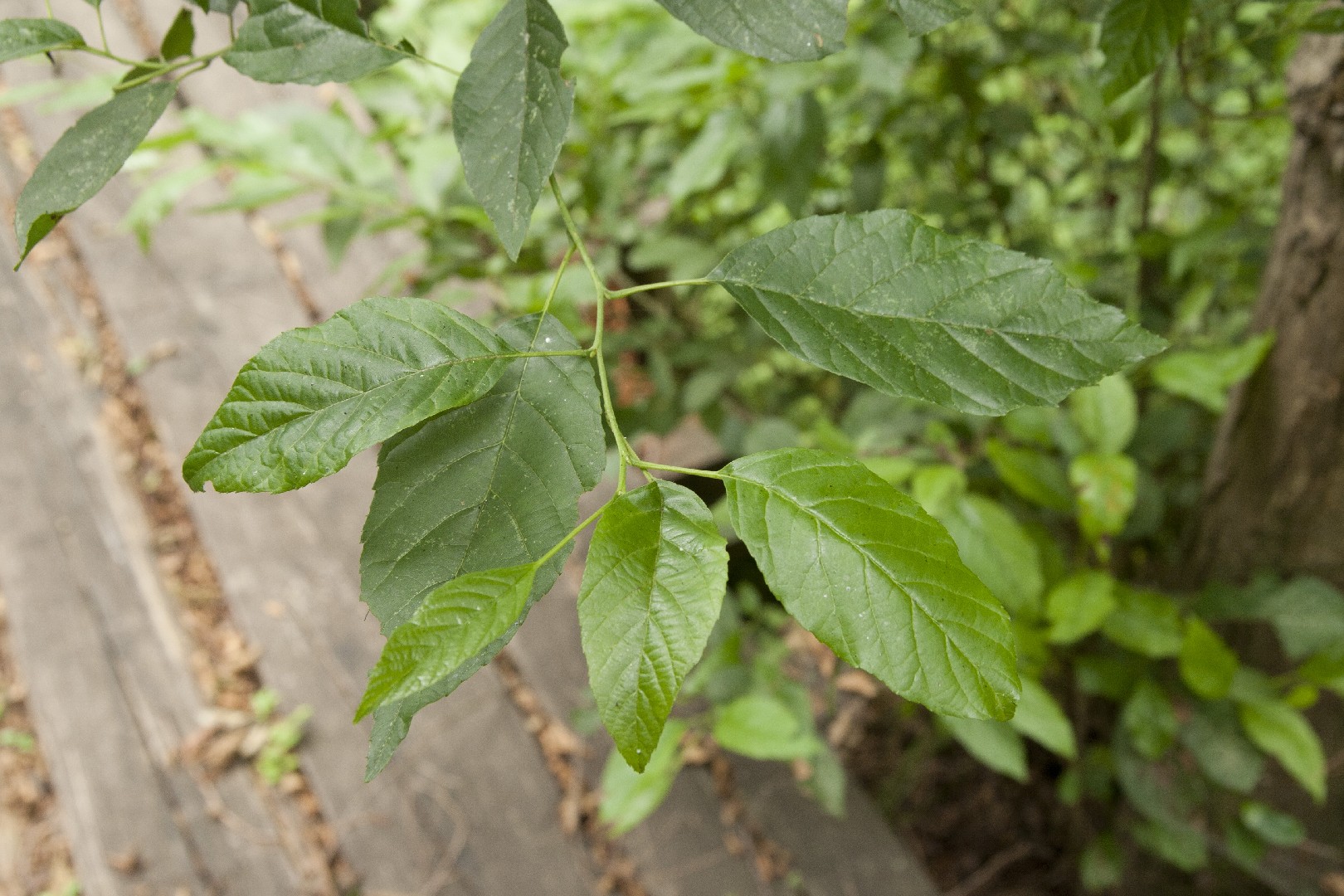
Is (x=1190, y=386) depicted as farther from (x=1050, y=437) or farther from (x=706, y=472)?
(x=706, y=472)

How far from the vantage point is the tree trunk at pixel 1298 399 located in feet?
3.89

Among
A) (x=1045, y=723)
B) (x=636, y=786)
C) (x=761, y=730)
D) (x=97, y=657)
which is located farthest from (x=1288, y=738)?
(x=97, y=657)

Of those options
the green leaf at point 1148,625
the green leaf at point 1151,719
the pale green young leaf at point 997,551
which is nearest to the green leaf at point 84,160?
the pale green young leaf at point 997,551

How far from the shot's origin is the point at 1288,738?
146cm

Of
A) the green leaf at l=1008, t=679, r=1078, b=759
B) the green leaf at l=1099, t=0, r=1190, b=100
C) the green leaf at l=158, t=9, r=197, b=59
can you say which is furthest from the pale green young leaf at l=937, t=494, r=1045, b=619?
the green leaf at l=158, t=9, r=197, b=59

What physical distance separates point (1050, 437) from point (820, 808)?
3.40 ft

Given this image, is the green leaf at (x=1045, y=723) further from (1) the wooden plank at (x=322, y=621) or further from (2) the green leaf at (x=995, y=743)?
(1) the wooden plank at (x=322, y=621)

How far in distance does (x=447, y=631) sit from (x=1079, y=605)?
3.87 ft

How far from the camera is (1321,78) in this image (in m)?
1.13

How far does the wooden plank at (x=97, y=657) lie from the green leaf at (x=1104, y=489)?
A: 195cm

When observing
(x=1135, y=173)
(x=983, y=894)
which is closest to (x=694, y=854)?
(x=983, y=894)

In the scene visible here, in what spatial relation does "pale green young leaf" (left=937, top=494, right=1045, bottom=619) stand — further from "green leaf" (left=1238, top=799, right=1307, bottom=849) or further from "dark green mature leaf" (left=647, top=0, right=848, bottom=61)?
"green leaf" (left=1238, top=799, right=1307, bottom=849)

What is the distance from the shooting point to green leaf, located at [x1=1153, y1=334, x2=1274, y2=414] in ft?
4.22

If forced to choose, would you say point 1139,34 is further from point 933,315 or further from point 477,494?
point 477,494
